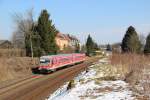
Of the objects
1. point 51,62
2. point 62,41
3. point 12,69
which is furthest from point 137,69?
point 62,41

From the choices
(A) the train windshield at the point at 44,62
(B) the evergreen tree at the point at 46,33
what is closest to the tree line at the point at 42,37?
(B) the evergreen tree at the point at 46,33

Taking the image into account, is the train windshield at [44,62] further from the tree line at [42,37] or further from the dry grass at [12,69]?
the tree line at [42,37]

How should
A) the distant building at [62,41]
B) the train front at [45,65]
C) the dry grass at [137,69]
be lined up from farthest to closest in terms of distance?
the distant building at [62,41] < the train front at [45,65] < the dry grass at [137,69]

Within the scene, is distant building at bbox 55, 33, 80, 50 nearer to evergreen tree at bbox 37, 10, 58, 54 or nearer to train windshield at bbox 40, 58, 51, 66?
evergreen tree at bbox 37, 10, 58, 54

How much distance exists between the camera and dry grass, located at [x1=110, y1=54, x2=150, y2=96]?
585 inches

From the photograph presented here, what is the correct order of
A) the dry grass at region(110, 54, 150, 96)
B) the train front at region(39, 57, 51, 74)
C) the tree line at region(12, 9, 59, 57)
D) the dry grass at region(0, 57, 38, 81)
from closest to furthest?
the dry grass at region(110, 54, 150, 96)
the dry grass at region(0, 57, 38, 81)
the train front at region(39, 57, 51, 74)
the tree line at region(12, 9, 59, 57)

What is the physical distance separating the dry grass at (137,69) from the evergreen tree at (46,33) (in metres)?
43.2

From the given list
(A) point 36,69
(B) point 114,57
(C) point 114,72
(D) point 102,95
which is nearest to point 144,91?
(D) point 102,95

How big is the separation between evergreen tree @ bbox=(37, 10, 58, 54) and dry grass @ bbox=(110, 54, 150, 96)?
43197mm

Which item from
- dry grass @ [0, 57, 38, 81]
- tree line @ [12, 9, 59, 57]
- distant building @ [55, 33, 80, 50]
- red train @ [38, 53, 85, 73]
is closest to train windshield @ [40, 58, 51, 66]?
red train @ [38, 53, 85, 73]

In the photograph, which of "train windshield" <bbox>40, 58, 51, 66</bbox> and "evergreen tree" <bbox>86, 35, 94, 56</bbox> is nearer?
"train windshield" <bbox>40, 58, 51, 66</bbox>

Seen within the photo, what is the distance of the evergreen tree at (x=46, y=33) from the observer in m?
70.4

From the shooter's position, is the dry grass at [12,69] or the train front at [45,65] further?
the train front at [45,65]

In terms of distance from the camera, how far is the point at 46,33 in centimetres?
7069
